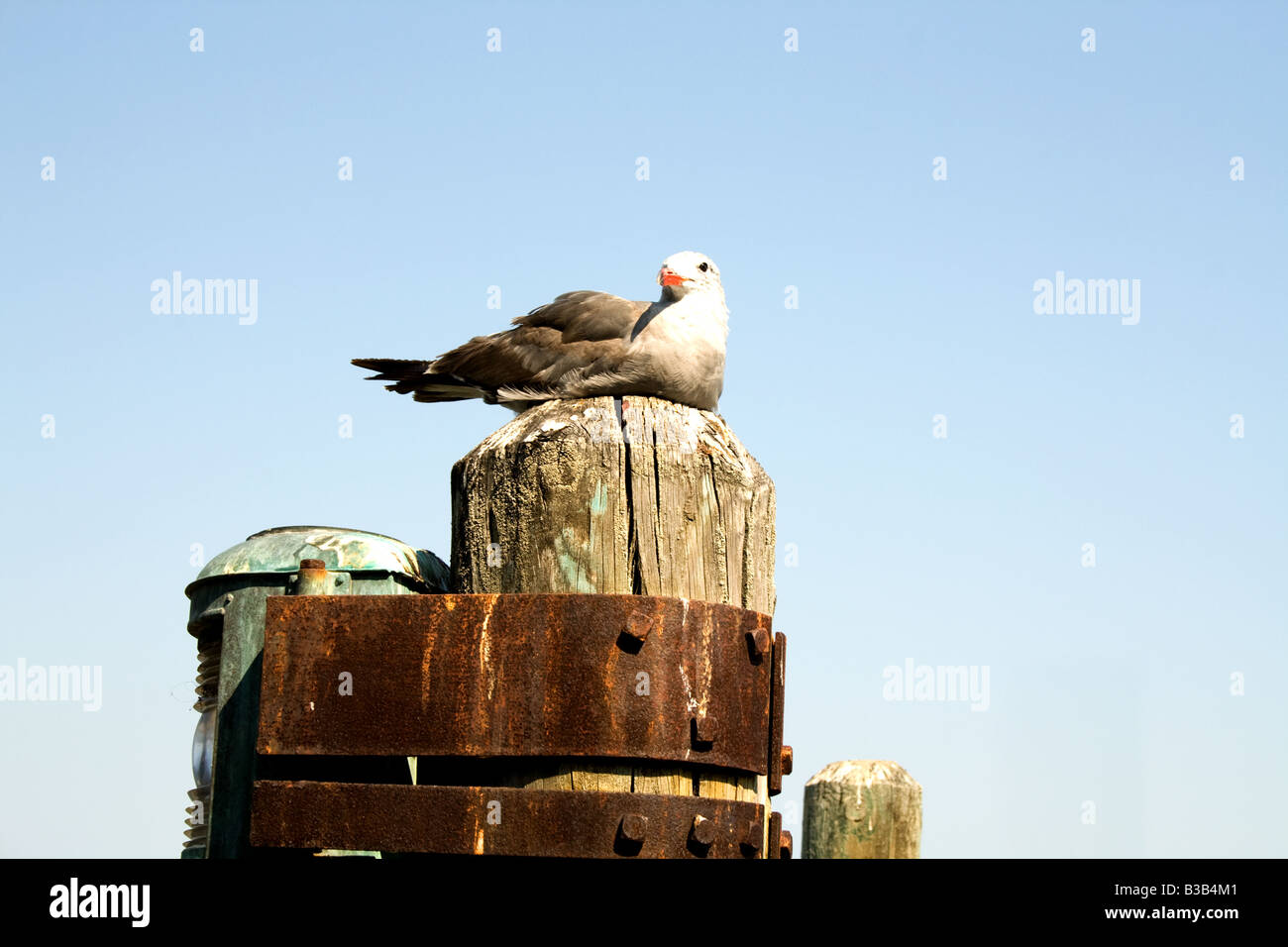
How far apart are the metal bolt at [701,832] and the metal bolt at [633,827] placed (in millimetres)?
90

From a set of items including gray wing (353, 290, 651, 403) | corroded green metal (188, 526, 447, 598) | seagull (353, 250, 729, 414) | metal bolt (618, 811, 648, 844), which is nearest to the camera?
metal bolt (618, 811, 648, 844)

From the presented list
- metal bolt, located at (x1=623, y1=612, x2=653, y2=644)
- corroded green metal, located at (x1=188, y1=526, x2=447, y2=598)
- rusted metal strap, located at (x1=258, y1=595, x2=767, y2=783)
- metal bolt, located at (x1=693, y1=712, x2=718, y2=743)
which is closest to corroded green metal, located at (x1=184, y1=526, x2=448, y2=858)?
corroded green metal, located at (x1=188, y1=526, x2=447, y2=598)

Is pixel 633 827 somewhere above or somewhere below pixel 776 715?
below

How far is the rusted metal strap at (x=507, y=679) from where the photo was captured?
2174 mm

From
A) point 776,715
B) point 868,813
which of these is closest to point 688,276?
point 868,813

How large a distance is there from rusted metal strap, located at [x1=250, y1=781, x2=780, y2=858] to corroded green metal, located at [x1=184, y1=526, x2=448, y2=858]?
0.49 metres

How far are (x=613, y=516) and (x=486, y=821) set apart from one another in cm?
56

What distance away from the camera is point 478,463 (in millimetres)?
2461

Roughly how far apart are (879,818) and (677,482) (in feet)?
10.4

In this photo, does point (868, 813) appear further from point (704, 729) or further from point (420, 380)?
point (704, 729)

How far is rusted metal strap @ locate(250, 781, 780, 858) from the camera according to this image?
6.98ft

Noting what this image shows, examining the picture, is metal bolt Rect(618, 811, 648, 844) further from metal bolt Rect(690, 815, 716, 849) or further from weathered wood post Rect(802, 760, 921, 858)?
weathered wood post Rect(802, 760, 921, 858)

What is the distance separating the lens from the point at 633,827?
212 cm
